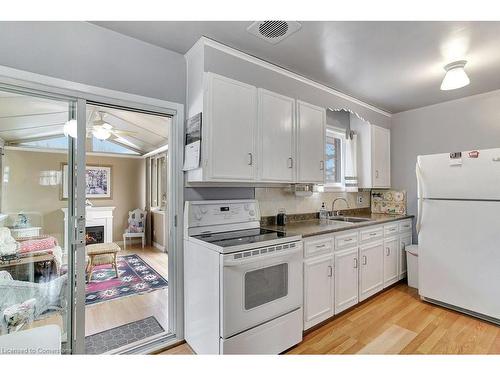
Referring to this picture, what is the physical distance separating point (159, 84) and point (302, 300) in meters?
2.12

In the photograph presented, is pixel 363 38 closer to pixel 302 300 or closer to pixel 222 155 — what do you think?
→ pixel 222 155

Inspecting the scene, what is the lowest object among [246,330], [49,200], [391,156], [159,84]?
[246,330]

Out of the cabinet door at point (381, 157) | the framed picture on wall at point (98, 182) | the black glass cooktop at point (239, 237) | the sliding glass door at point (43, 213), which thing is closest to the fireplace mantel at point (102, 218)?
the framed picture on wall at point (98, 182)

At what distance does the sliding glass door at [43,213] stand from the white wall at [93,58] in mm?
194

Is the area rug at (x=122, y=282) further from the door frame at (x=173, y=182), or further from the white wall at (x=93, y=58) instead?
the white wall at (x=93, y=58)

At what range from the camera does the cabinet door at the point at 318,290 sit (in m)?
→ 2.19

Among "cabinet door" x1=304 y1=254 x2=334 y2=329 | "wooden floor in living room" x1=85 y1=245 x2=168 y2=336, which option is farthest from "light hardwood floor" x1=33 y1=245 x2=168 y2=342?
"cabinet door" x1=304 y1=254 x2=334 y2=329

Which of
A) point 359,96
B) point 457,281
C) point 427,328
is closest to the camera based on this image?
point 427,328

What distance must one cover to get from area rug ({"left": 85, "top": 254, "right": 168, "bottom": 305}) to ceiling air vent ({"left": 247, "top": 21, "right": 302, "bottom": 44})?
3.15 meters

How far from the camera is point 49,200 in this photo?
1.76m

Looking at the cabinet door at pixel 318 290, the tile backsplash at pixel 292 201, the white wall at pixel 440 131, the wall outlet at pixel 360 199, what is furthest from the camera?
the wall outlet at pixel 360 199

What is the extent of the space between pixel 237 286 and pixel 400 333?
1639 mm

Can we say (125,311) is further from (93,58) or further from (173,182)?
(93,58)

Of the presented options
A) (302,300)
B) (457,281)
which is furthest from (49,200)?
(457,281)
